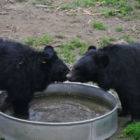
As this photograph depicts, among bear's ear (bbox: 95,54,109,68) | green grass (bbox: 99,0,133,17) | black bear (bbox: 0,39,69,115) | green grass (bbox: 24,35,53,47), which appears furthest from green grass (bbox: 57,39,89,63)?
bear's ear (bbox: 95,54,109,68)

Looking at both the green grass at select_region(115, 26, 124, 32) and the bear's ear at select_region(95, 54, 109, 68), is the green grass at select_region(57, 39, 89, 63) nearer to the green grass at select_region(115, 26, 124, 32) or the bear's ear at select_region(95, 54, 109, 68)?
the green grass at select_region(115, 26, 124, 32)

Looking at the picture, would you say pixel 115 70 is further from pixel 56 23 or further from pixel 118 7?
pixel 118 7

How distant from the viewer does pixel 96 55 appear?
727cm

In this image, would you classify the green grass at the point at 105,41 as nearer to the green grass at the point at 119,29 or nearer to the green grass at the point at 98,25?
the green grass at the point at 119,29

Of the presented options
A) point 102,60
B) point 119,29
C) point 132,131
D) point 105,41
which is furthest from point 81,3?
point 132,131

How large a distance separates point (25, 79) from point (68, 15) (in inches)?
213

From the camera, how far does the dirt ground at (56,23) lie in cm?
1118

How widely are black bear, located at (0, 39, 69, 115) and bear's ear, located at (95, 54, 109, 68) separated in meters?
0.59

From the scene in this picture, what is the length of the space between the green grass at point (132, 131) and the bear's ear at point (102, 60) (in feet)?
3.24

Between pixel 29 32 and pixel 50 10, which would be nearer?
pixel 29 32

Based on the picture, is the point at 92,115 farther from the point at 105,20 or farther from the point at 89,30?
the point at 105,20

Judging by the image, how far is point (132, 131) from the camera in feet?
23.9

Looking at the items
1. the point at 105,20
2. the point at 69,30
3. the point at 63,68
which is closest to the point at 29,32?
the point at 69,30

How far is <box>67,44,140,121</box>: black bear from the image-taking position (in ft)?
23.8
